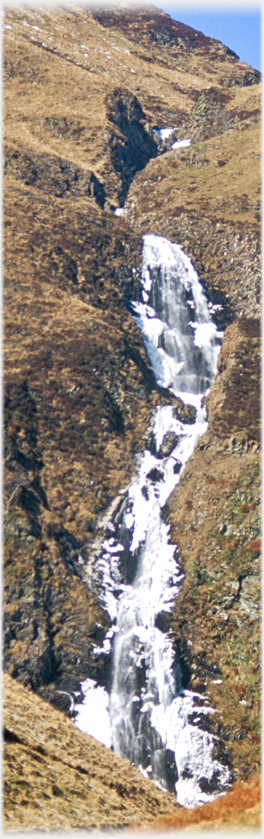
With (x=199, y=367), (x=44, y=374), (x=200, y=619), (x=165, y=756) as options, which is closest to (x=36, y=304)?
(x=44, y=374)

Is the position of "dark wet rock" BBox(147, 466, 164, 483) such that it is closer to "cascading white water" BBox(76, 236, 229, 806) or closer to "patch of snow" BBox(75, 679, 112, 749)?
"cascading white water" BBox(76, 236, 229, 806)

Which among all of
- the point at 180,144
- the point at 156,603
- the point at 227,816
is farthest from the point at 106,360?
the point at 180,144

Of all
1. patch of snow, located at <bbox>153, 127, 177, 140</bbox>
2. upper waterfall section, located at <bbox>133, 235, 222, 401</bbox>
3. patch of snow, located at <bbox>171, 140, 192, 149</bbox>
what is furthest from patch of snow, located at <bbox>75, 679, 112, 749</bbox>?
patch of snow, located at <bbox>153, 127, 177, 140</bbox>

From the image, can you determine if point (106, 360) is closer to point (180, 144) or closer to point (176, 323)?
point (176, 323)

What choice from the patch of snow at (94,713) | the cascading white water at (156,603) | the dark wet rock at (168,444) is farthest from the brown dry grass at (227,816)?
the dark wet rock at (168,444)

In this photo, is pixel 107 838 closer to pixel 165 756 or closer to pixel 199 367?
pixel 165 756

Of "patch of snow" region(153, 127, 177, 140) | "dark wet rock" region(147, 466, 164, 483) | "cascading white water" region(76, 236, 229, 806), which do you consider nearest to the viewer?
"cascading white water" region(76, 236, 229, 806)

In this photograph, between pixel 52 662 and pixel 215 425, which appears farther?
pixel 215 425
